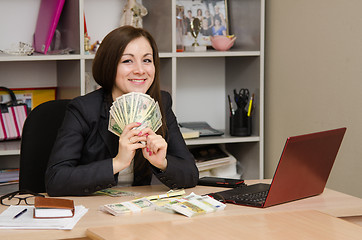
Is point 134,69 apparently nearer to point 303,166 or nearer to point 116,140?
point 116,140

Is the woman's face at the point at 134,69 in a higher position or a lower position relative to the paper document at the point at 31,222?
higher

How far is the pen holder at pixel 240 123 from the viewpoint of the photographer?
3.23 meters

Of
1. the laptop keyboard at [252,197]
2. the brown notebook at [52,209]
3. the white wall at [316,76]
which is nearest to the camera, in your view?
the brown notebook at [52,209]


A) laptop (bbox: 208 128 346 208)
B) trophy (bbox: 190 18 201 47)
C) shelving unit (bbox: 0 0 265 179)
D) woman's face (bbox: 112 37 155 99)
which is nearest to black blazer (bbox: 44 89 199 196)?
woman's face (bbox: 112 37 155 99)

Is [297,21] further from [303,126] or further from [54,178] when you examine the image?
[54,178]

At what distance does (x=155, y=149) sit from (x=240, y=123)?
1.41 metres

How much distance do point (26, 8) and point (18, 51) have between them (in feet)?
1.35

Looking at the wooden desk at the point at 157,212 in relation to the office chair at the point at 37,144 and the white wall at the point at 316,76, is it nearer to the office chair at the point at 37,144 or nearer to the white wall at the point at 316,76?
the office chair at the point at 37,144

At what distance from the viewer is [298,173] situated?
1.73 meters

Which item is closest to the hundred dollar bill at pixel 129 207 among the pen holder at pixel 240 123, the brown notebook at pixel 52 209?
the brown notebook at pixel 52 209

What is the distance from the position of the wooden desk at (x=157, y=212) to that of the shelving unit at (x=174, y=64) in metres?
1.17

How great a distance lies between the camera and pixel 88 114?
81.2 inches

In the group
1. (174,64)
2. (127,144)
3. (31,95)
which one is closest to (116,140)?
(127,144)

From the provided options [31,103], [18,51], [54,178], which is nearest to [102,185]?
[54,178]
